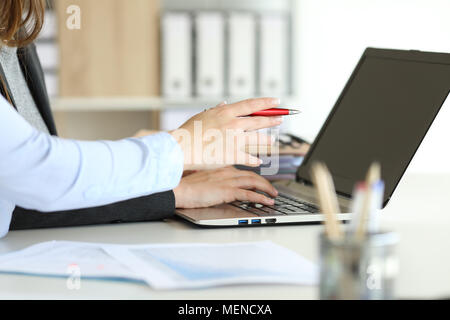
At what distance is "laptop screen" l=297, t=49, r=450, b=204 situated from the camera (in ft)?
3.47

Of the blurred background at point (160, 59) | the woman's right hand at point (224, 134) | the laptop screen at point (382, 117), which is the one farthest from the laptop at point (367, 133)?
the blurred background at point (160, 59)

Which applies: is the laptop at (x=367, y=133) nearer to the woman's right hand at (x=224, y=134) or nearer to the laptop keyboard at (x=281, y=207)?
the laptop keyboard at (x=281, y=207)

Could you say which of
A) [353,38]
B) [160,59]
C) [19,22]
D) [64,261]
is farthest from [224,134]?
[353,38]

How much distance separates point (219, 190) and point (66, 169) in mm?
371

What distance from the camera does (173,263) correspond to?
759 mm

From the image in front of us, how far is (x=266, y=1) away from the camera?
3271 millimetres

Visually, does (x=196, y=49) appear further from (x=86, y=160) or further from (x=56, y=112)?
(x=86, y=160)

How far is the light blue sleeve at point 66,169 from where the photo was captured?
769mm

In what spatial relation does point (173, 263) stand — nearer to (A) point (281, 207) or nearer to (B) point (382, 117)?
(A) point (281, 207)

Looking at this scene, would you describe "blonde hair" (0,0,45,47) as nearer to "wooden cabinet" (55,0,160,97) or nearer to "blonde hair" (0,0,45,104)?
"blonde hair" (0,0,45,104)

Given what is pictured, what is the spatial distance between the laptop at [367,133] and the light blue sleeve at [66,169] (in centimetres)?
20

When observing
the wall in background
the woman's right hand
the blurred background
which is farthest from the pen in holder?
the wall in background

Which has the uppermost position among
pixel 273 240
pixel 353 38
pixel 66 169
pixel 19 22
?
pixel 353 38
